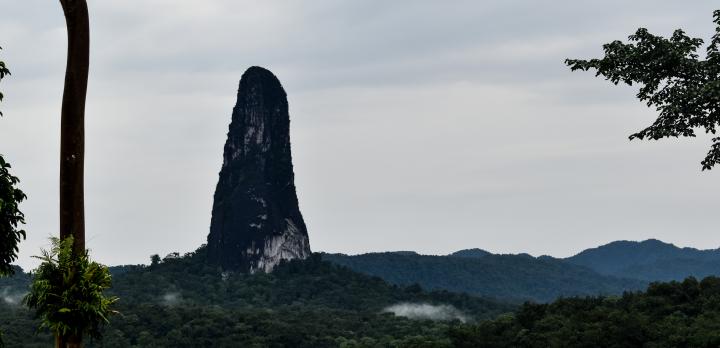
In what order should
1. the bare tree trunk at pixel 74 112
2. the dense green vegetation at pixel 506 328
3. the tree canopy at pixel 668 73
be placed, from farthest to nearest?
the dense green vegetation at pixel 506 328 → the tree canopy at pixel 668 73 → the bare tree trunk at pixel 74 112

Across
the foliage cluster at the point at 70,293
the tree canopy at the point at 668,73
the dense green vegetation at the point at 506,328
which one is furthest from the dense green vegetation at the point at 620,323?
the foliage cluster at the point at 70,293

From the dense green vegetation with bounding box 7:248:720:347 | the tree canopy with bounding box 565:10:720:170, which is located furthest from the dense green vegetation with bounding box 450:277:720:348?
the tree canopy with bounding box 565:10:720:170

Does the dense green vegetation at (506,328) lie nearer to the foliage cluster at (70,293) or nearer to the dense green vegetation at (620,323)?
the dense green vegetation at (620,323)

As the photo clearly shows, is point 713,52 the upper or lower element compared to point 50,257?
upper

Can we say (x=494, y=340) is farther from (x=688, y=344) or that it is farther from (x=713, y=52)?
(x=713, y=52)

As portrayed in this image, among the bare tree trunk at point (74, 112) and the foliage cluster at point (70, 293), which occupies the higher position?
the bare tree trunk at point (74, 112)

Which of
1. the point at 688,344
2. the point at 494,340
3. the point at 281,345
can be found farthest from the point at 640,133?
the point at 281,345
